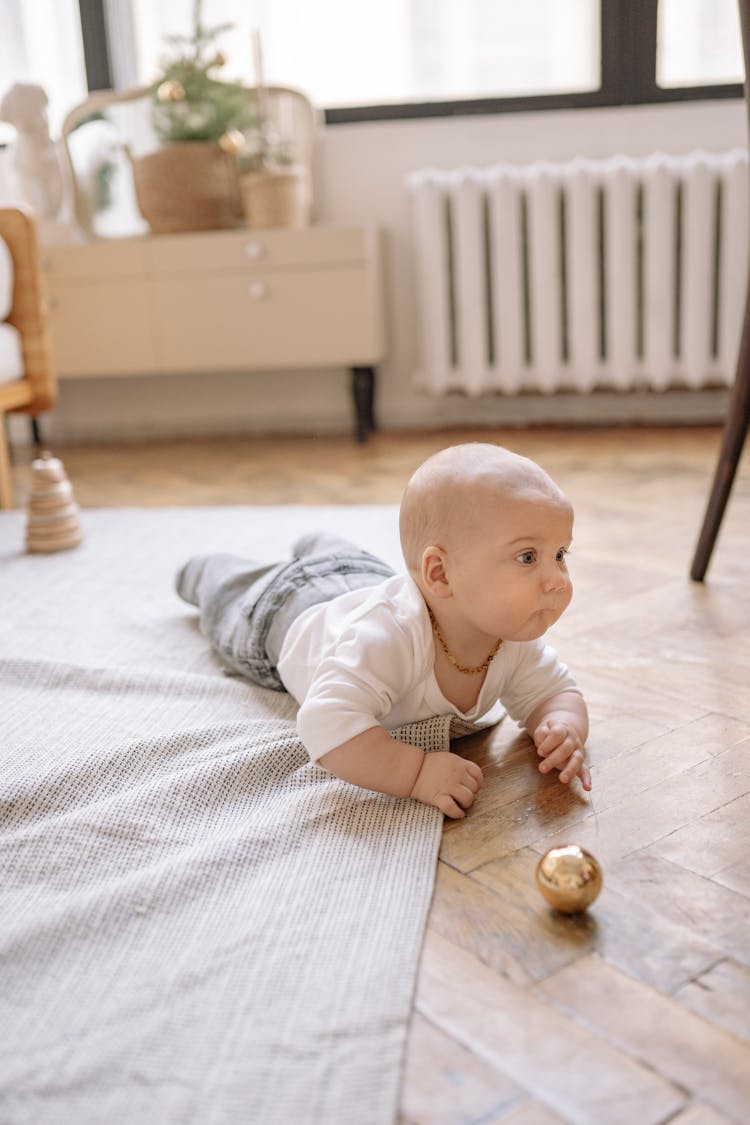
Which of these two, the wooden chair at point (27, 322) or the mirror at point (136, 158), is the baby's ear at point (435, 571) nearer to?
the wooden chair at point (27, 322)

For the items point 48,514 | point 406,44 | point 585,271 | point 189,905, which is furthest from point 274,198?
point 189,905

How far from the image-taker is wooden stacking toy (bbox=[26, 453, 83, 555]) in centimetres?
174

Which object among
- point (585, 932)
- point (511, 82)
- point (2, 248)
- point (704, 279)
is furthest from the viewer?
point (511, 82)

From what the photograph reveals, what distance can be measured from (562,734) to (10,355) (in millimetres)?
1579

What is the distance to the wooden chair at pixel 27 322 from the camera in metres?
2.15

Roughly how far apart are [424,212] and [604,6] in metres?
0.70

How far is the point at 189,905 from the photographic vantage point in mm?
755

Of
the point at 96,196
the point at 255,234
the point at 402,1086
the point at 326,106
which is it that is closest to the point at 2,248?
the point at 255,234

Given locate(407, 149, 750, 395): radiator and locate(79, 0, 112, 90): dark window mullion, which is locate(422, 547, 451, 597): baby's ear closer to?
locate(407, 149, 750, 395): radiator

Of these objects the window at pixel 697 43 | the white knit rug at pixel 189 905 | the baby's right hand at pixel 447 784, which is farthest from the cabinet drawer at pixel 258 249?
the baby's right hand at pixel 447 784

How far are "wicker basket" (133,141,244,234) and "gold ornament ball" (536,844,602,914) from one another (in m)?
2.45

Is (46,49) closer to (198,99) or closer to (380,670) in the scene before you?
(198,99)

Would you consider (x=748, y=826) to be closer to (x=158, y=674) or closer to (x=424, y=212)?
(x=158, y=674)

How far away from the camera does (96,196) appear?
10.0 feet
